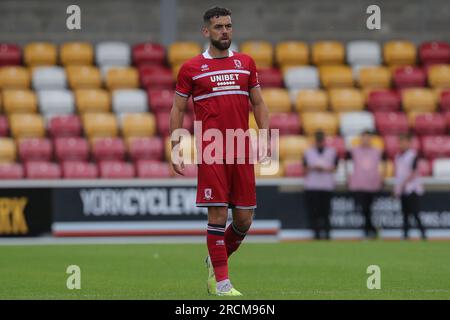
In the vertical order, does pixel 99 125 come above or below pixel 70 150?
above

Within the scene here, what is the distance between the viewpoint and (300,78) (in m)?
22.8

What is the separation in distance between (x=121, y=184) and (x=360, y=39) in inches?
315

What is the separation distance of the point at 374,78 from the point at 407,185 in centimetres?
468

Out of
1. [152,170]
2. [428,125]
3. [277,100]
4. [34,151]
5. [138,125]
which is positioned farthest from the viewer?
[277,100]

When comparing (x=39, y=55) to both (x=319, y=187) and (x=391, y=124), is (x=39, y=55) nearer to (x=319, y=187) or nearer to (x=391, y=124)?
(x=319, y=187)

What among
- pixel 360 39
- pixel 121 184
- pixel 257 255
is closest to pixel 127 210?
pixel 121 184

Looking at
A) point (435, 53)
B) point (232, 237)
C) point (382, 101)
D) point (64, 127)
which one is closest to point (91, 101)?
point (64, 127)

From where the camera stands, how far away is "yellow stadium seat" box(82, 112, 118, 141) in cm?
2091

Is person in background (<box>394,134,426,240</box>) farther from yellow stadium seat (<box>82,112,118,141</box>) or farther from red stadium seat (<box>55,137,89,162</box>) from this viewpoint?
red stadium seat (<box>55,137,89,162</box>)

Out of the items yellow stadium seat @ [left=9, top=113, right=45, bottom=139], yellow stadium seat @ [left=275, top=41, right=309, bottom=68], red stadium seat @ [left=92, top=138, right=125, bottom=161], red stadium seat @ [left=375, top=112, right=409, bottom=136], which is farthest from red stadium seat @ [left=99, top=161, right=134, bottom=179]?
red stadium seat @ [left=375, top=112, right=409, bottom=136]

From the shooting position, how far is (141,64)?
901 inches

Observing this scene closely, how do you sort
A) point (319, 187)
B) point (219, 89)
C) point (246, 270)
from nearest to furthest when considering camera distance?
point (219, 89) < point (246, 270) < point (319, 187)
